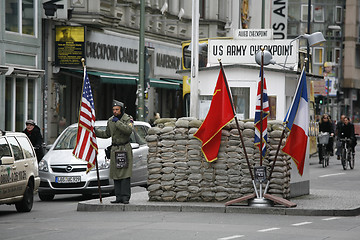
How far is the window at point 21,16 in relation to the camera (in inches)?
1275

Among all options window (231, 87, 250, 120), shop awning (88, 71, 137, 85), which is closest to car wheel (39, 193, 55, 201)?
window (231, 87, 250, 120)

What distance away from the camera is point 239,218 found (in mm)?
15594

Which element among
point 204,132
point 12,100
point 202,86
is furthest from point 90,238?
point 12,100

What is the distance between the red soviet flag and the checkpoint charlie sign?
3.79 metres

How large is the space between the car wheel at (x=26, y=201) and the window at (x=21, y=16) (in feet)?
49.7

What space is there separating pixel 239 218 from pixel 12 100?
60.4ft

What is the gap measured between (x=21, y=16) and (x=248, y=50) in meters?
14.1

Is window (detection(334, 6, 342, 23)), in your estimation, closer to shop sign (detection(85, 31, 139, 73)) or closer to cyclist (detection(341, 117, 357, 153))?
shop sign (detection(85, 31, 139, 73))

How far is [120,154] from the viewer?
17.1 metres

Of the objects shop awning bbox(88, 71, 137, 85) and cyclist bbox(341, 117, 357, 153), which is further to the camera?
shop awning bbox(88, 71, 137, 85)

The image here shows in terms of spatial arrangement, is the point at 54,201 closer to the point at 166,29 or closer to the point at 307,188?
the point at 307,188

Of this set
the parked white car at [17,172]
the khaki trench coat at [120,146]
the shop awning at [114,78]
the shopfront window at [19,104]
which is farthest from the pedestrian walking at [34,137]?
the shop awning at [114,78]

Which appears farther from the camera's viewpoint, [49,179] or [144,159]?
[144,159]

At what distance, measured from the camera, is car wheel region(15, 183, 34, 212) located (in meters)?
17.6
